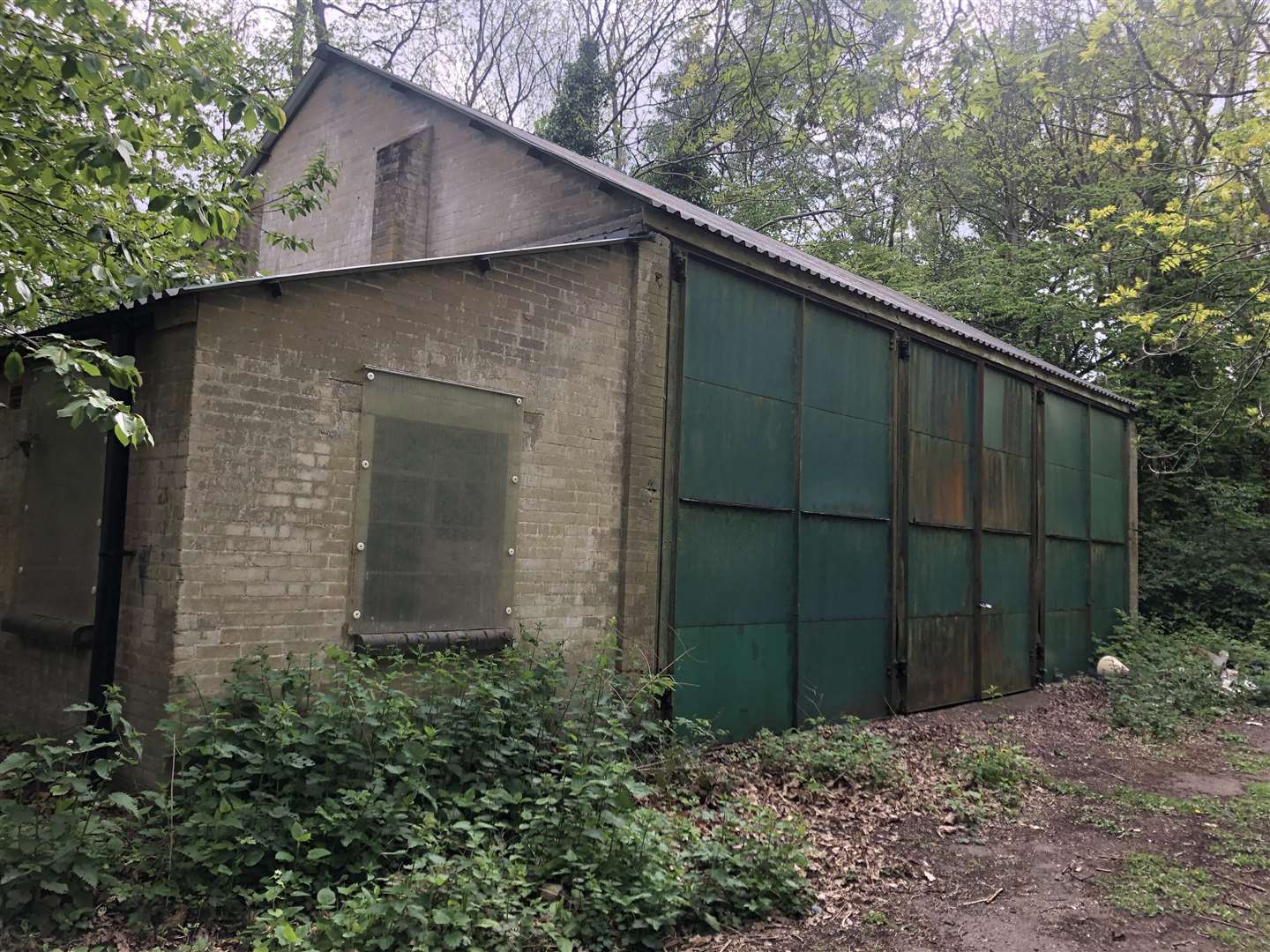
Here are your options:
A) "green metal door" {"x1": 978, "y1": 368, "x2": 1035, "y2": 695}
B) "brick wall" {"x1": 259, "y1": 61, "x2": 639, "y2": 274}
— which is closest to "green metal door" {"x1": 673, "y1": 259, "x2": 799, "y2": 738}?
"brick wall" {"x1": 259, "y1": 61, "x2": 639, "y2": 274}

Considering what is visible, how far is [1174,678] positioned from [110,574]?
1322 cm

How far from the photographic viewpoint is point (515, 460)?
6785 mm

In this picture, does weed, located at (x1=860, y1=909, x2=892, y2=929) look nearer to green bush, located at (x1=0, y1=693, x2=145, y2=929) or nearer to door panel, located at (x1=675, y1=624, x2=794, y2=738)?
door panel, located at (x1=675, y1=624, x2=794, y2=738)

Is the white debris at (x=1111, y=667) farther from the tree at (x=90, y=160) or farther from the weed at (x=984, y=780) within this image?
the tree at (x=90, y=160)

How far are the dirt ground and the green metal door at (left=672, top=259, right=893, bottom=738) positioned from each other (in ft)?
4.00

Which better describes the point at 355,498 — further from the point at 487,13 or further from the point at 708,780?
the point at 487,13

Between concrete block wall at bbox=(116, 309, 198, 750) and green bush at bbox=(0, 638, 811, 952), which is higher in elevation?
concrete block wall at bbox=(116, 309, 198, 750)

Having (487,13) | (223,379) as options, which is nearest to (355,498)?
(223,379)

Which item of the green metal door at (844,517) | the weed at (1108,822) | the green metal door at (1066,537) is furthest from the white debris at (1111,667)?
the weed at (1108,822)

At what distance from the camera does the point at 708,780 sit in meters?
6.54

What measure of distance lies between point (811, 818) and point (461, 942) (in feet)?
11.1

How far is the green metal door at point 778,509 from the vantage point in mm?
8078

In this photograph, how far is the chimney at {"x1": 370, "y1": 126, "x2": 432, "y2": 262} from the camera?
10039mm

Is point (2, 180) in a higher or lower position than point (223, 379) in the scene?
higher
